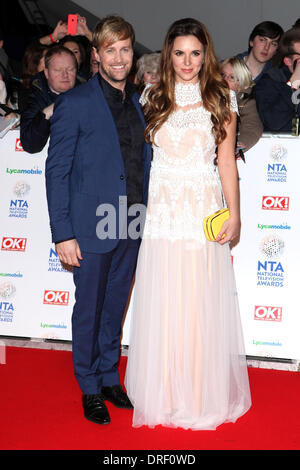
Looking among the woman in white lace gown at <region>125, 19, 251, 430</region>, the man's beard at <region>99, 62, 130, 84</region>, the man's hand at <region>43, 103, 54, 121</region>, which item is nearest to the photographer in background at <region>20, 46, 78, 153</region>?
the man's hand at <region>43, 103, 54, 121</region>

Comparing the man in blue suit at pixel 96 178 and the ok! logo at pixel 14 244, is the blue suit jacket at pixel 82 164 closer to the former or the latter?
the man in blue suit at pixel 96 178

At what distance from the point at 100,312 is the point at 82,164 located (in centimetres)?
77

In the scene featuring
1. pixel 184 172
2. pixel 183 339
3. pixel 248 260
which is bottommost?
pixel 183 339

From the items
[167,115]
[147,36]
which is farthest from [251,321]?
[147,36]

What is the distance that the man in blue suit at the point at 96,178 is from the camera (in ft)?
9.54

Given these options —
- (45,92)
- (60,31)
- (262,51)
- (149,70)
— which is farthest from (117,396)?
(60,31)

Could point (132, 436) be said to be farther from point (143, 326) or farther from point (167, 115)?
point (167, 115)

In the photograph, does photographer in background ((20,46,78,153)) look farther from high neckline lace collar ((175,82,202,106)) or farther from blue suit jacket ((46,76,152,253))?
high neckline lace collar ((175,82,202,106))

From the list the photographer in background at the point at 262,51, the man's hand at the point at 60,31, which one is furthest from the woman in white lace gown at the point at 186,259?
the man's hand at the point at 60,31

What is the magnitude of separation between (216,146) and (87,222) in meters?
0.74

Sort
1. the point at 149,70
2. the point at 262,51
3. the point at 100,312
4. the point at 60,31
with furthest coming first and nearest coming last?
the point at 60,31
the point at 262,51
the point at 149,70
the point at 100,312

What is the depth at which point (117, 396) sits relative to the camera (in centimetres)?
321

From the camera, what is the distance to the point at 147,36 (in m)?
8.89

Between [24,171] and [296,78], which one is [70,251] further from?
[296,78]
